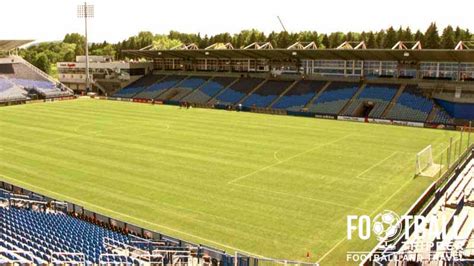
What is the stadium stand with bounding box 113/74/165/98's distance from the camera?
3408 inches

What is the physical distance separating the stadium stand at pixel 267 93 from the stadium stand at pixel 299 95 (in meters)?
1.74

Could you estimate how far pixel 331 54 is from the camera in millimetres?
68188

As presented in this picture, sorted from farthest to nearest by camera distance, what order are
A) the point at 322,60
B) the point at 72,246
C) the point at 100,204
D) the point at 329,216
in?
the point at 322,60 < the point at 100,204 < the point at 329,216 < the point at 72,246

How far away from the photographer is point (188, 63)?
88.9 metres

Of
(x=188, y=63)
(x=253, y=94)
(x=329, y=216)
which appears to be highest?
(x=188, y=63)

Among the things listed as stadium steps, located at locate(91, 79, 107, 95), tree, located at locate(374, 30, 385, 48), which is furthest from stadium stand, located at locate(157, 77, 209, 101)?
tree, located at locate(374, 30, 385, 48)

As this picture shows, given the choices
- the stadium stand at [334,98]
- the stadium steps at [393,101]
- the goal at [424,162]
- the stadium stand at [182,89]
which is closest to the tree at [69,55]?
the stadium stand at [182,89]

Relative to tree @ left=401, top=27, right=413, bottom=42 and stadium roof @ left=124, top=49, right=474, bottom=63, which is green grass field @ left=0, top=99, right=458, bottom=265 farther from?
tree @ left=401, top=27, right=413, bottom=42

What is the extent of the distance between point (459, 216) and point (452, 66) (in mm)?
46144

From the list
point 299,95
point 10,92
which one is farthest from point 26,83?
point 299,95

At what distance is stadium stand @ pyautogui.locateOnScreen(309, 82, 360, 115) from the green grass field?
6790mm

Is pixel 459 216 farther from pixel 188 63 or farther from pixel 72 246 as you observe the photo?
pixel 188 63

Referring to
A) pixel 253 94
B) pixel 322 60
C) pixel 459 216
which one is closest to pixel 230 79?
pixel 253 94

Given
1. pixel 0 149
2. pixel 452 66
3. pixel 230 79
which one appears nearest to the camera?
pixel 0 149
